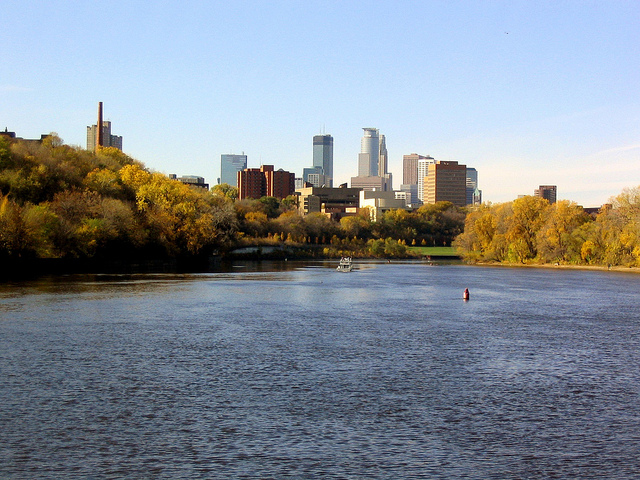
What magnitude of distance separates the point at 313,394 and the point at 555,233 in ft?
424

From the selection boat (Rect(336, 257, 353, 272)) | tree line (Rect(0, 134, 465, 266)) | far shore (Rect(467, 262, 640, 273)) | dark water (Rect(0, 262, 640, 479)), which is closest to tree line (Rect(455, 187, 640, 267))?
far shore (Rect(467, 262, 640, 273))

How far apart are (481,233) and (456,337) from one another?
408ft

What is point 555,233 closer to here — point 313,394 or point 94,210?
point 94,210

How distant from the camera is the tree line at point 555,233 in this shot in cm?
13412

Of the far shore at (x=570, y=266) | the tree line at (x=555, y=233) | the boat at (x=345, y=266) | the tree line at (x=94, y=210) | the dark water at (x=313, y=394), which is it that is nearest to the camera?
the dark water at (x=313, y=394)

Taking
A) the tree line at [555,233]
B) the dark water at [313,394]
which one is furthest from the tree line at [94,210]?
the tree line at [555,233]

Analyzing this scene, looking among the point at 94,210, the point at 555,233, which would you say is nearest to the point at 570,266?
the point at 555,233

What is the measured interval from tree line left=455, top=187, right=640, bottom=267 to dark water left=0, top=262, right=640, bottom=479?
8959 cm

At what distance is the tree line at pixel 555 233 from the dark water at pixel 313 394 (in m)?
89.6

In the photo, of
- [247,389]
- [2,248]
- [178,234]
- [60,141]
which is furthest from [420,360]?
[60,141]

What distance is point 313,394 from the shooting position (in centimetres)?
2611

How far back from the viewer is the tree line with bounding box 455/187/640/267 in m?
134

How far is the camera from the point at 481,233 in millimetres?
162000

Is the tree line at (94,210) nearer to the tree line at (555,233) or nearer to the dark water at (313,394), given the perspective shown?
the dark water at (313,394)
